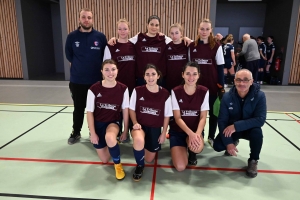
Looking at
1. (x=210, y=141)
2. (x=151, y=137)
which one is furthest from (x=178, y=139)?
(x=210, y=141)

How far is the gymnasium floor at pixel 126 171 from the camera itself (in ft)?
7.77

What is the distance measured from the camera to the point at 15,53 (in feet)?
29.7

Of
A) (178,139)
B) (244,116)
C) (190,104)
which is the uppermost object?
(190,104)

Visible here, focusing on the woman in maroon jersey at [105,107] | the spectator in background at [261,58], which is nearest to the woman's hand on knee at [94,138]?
the woman in maroon jersey at [105,107]

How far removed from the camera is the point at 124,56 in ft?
10.6

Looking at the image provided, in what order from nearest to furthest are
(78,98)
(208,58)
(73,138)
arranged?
(208,58)
(78,98)
(73,138)

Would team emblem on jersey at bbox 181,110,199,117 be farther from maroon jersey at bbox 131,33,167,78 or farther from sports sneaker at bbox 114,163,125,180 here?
sports sneaker at bbox 114,163,125,180

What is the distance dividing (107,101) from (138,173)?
89 centimetres

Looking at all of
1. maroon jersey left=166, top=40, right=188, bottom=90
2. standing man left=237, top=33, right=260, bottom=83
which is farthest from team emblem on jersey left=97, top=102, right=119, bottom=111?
standing man left=237, top=33, right=260, bottom=83

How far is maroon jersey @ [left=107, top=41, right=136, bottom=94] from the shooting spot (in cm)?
325

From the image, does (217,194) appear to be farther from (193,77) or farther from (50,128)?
(50,128)

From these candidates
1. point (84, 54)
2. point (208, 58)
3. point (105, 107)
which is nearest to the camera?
point (105, 107)

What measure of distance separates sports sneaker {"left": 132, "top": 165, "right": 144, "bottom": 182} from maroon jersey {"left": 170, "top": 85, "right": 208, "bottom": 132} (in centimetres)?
76

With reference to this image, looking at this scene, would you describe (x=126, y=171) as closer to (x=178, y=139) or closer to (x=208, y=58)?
(x=178, y=139)
